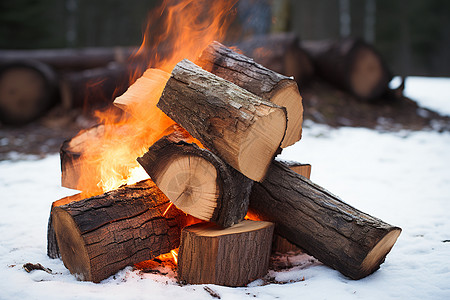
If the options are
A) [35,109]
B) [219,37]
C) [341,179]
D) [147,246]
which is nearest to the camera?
[147,246]

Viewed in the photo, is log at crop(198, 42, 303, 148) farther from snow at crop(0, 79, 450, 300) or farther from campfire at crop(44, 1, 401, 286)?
snow at crop(0, 79, 450, 300)

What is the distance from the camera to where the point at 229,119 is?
2.35 metres

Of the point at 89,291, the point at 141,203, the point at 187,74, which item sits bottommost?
the point at 89,291

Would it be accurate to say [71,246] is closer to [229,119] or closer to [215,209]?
[215,209]

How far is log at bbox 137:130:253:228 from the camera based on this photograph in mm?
2406

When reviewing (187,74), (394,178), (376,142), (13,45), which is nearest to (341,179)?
(394,178)

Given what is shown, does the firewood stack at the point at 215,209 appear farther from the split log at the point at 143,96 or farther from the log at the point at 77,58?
the log at the point at 77,58

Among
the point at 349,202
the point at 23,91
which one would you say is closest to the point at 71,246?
the point at 349,202

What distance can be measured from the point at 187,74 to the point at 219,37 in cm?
125

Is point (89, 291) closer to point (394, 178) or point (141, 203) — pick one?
point (141, 203)

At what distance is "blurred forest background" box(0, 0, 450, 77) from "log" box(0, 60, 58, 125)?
10.2m

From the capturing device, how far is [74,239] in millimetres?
2441

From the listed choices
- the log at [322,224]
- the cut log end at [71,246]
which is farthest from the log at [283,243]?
the cut log end at [71,246]

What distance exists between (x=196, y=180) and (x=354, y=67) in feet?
23.0
